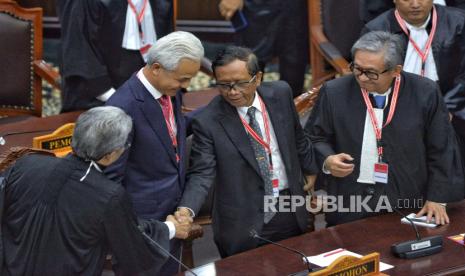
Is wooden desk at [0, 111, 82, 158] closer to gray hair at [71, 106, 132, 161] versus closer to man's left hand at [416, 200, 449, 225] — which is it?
gray hair at [71, 106, 132, 161]

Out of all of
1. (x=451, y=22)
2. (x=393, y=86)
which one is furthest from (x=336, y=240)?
(x=451, y=22)

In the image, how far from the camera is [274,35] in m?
5.79

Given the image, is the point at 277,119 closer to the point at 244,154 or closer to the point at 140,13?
the point at 244,154

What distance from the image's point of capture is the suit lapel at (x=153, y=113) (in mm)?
3477

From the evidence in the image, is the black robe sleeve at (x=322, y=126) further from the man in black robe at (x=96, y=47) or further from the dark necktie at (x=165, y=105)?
the man in black robe at (x=96, y=47)

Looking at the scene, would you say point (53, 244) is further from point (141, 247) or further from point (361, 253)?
point (361, 253)

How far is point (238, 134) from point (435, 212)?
862 millimetres

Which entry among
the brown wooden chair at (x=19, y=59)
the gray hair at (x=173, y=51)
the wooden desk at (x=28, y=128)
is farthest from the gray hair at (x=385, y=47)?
the brown wooden chair at (x=19, y=59)

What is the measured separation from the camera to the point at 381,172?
12.6 ft

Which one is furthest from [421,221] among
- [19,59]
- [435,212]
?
[19,59]

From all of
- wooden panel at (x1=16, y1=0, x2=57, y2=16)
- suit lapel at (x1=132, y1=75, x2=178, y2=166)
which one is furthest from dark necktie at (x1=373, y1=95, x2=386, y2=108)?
wooden panel at (x1=16, y1=0, x2=57, y2=16)

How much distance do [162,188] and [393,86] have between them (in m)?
1.03

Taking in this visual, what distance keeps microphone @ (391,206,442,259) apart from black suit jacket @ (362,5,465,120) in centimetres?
121

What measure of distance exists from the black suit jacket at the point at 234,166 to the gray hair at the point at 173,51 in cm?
31
